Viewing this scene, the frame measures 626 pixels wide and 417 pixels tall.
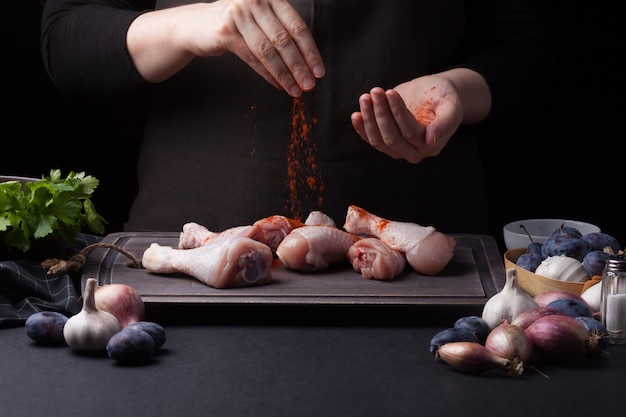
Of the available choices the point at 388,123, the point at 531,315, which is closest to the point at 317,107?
the point at 388,123

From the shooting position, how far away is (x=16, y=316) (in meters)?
1.65

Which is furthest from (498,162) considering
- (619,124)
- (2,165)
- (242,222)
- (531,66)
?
(2,165)

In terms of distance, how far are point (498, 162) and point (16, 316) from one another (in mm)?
1987

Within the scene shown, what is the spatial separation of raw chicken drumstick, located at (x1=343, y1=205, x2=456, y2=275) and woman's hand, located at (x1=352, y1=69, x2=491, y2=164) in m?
0.16

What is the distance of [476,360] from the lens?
1410 millimetres

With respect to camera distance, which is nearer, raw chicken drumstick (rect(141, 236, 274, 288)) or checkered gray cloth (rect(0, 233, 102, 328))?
checkered gray cloth (rect(0, 233, 102, 328))

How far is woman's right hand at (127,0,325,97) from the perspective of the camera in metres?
1.88

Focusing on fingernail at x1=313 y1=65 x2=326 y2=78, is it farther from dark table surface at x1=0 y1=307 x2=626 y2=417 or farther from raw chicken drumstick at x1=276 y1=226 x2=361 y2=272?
dark table surface at x1=0 y1=307 x2=626 y2=417

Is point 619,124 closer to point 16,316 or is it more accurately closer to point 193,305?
point 193,305

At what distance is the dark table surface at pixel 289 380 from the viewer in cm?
132

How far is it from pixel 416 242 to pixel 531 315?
16.4 inches

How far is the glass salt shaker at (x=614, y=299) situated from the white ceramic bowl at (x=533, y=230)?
402mm

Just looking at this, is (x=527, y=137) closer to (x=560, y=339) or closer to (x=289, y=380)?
(x=560, y=339)

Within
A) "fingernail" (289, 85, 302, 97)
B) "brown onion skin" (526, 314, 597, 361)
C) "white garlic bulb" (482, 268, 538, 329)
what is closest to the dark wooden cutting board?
"white garlic bulb" (482, 268, 538, 329)
